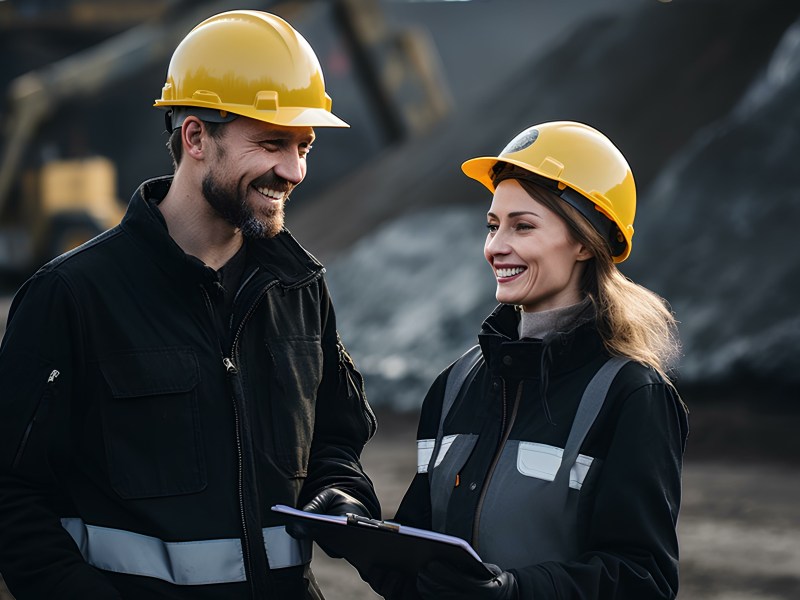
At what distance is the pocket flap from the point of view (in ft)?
8.97

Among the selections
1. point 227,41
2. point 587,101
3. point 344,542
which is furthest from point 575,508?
point 587,101

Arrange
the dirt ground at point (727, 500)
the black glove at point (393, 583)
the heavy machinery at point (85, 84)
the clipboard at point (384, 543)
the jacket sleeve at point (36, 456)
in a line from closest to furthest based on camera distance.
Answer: the clipboard at point (384, 543), the jacket sleeve at point (36, 456), the black glove at point (393, 583), the dirt ground at point (727, 500), the heavy machinery at point (85, 84)

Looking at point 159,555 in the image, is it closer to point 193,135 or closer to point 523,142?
point 193,135

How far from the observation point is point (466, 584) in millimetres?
2404

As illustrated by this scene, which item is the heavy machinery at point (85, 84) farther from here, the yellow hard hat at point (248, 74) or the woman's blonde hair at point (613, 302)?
the woman's blonde hair at point (613, 302)

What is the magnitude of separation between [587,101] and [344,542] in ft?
43.6

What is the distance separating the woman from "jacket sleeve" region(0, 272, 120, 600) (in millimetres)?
710

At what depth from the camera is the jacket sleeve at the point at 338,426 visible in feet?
10.0

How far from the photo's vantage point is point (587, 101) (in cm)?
1527

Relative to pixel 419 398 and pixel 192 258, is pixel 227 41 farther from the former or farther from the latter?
pixel 419 398

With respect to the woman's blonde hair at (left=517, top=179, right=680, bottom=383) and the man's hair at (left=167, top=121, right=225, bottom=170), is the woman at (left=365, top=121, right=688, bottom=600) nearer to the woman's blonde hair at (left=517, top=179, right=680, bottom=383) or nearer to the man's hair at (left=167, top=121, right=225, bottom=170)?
the woman's blonde hair at (left=517, top=179, right=680, bottom=383)

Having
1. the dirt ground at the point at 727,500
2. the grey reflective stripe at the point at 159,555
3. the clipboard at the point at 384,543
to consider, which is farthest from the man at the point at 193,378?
the dirt ground at the point at 727,500

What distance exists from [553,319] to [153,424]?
0.98 metres

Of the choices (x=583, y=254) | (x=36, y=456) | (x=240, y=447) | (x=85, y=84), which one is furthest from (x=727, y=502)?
(x=85, y=84)
